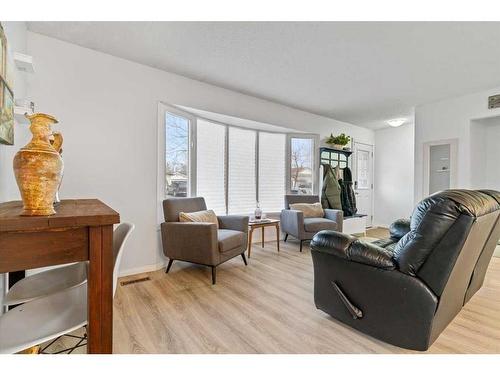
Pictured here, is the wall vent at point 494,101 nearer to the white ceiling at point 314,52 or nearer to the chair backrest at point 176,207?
the white ceiling at point 314,52

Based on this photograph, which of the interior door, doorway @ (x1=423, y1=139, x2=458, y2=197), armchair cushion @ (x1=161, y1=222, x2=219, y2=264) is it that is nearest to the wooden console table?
armchair cushion @ (x1=161, y1=222, x2=219, y2=264)

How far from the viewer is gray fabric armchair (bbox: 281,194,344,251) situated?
12.7 ft

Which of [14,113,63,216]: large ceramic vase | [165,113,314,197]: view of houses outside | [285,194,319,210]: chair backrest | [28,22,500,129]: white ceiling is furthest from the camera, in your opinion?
[285,194,319,210]: chair backrest

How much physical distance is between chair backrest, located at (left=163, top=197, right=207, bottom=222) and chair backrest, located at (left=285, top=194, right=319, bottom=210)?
1.74m

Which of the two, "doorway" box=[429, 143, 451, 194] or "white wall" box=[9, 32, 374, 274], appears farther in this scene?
"doorway" box=[429, 143, 451, 194]

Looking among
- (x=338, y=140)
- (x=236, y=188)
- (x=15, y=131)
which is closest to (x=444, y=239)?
(x=15, y=131)

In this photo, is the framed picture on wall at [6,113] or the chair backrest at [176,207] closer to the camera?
→ the framed picture on wall at [6,113]

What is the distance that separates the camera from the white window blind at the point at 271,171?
455 cm

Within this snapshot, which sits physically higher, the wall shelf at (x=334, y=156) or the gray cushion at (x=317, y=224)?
the wall shelf at (x=334, y=156)

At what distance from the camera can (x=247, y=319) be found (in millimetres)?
1930

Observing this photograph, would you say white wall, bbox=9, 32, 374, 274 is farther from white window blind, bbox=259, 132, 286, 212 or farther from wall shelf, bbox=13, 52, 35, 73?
white window blind, bbox=259, 132, 286, 212

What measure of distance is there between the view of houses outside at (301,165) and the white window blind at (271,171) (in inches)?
8.3

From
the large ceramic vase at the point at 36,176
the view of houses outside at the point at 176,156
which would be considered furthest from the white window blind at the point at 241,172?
the large ceramic vase at the point at 36,176
